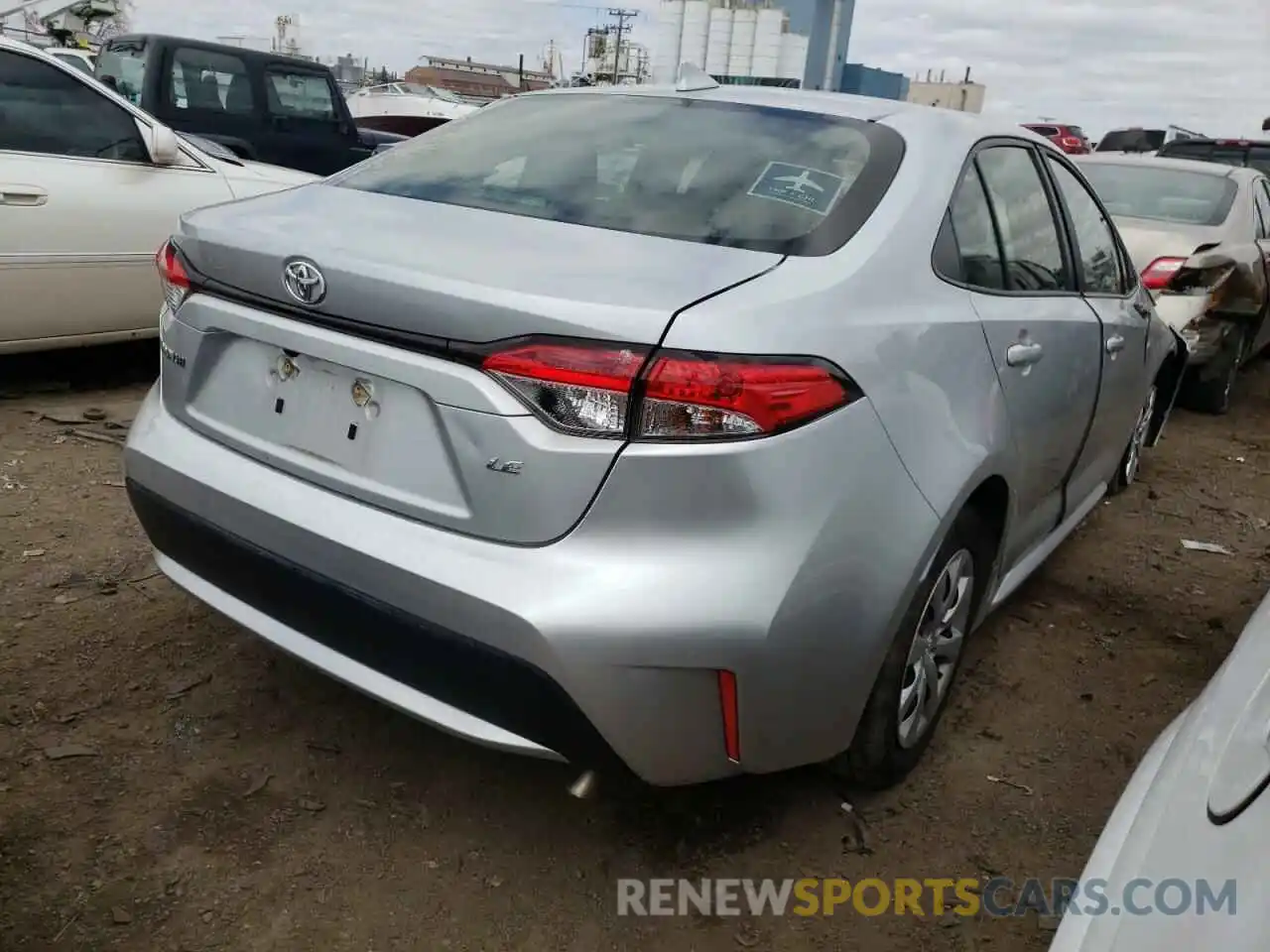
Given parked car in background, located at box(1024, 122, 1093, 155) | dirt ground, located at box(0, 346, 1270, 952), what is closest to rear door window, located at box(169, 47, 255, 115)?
dirt ground, located at box(0, 346, 1270, 952)

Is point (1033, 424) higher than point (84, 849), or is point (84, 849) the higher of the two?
point (1033, 424)

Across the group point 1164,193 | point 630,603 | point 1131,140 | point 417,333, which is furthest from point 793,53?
point 630,603

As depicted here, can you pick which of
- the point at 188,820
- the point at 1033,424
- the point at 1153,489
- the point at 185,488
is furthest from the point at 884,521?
the point at 1153,489

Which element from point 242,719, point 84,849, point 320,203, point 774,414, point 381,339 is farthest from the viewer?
point 242,719

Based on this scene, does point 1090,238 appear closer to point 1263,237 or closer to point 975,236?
point 975,236

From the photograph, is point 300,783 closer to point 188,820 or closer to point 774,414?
point 188,820

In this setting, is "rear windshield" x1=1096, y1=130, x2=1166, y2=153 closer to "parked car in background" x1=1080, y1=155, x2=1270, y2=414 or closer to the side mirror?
"parked car in background" x1=1080, y1=155, x2=1270, y2=414

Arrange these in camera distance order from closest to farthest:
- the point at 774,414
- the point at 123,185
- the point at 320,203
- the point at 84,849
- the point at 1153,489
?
the point at 774,414 < the point at 84,849 < the point at 320,203 < the point at 123,185 < the point at 1153,489

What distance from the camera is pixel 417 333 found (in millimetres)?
1797

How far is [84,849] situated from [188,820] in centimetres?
19

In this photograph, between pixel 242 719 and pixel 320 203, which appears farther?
pixel 242 719

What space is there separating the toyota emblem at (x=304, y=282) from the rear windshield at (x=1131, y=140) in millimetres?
18457

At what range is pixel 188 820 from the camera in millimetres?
2189

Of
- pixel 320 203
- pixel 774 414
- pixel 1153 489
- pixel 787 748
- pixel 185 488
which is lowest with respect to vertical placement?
pixel 1153 489
